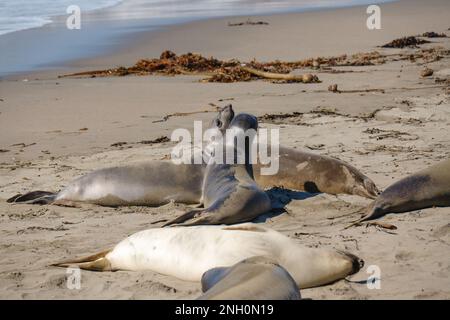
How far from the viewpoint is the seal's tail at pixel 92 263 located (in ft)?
14.5

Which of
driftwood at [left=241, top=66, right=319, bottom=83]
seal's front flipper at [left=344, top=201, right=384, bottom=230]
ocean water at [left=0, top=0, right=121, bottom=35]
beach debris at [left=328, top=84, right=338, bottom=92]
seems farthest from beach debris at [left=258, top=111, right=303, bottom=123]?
ocean water at [left=0, top=0, right=121, bottom=35]

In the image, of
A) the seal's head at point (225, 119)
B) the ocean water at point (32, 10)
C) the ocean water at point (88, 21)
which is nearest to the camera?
the seal's head at point (225, 119)

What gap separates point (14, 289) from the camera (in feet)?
13.7

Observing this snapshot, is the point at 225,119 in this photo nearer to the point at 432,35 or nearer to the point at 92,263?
the point at 92,263

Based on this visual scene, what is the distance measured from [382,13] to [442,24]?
3016 mm

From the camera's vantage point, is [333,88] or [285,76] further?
[285,76]

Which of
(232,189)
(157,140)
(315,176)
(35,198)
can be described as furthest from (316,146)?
(35,198)

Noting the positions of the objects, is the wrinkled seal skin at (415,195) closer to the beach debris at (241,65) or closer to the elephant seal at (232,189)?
the elephant seal at (232,189)

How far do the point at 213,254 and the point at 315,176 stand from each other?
87.5 inches

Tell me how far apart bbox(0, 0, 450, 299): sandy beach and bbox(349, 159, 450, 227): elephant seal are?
81 mm

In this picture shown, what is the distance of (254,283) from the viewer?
3275 mm

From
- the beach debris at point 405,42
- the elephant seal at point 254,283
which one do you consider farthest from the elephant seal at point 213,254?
the beach debris at point 405,42

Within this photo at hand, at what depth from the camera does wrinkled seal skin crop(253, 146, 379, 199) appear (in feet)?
19.6

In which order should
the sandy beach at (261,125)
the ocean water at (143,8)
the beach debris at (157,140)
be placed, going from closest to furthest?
the sandy beach at (261,125) → the beach debris at (157,140) → the ocean water at (143,8)
